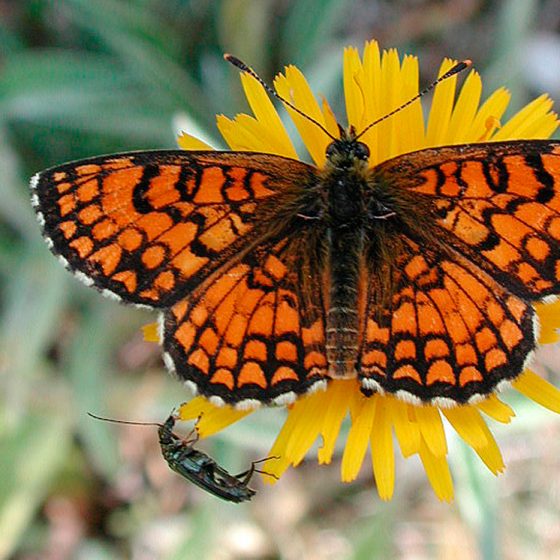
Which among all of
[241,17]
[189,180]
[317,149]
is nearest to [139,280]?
[189,180]

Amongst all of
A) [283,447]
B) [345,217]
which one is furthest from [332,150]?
[283,447]

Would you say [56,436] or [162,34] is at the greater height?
[162,34]

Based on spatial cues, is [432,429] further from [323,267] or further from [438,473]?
[323,267]

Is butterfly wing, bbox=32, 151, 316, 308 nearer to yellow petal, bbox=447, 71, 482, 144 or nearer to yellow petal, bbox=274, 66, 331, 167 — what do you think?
yellow petal, bbox=274, 66, 331, 167

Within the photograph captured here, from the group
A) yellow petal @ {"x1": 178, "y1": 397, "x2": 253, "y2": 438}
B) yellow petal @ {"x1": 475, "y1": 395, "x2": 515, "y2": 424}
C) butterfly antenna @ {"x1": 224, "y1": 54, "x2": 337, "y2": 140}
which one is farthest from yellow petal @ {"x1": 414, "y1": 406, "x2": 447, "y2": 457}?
butterfly antenna @ {"x1": 224, "y1": 54, "x2": 337, "y2": 140}

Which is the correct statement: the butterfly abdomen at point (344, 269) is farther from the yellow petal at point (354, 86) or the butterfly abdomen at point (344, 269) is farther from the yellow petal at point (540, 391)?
the yellow petal at point (540, 391)

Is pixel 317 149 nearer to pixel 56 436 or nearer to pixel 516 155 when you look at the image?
pixel 516 155

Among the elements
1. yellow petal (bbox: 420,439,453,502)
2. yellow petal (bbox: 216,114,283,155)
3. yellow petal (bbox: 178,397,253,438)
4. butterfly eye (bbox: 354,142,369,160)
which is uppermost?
yellow petal (bbox: 216,114,283,155)

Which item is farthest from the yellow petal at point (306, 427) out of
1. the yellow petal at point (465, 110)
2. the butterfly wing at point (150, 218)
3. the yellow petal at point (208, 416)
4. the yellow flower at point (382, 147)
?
the yellow petal at point (465, 110)
